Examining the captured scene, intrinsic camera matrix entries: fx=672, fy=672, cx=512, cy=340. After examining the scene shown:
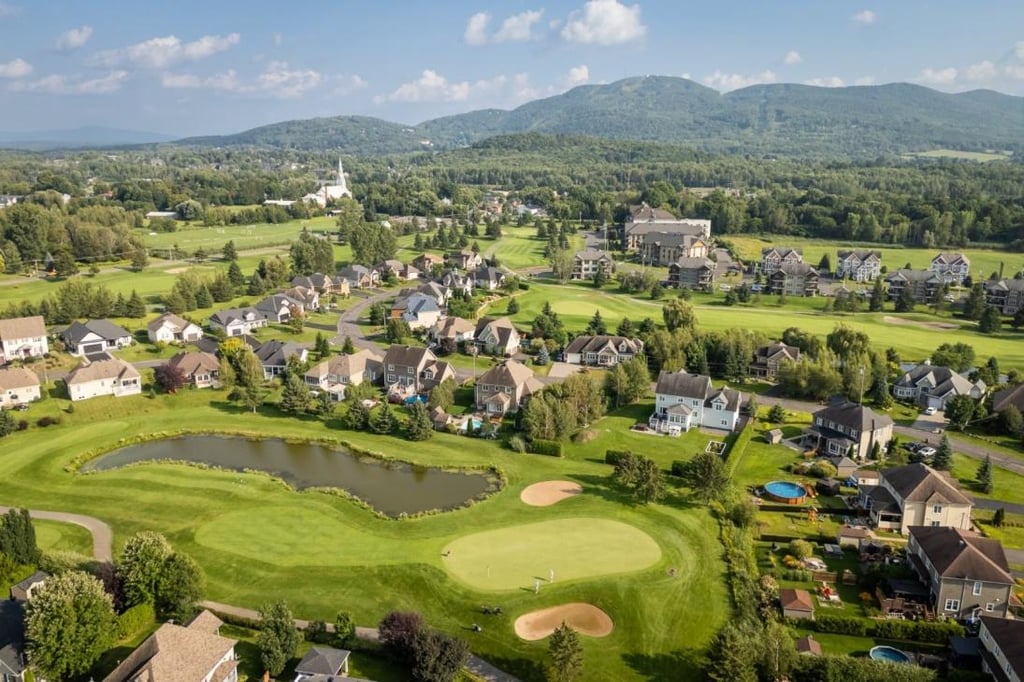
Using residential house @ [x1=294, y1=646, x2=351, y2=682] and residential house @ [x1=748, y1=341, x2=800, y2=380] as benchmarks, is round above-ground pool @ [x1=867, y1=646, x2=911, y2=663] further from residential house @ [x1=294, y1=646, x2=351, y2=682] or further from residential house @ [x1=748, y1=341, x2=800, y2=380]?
residential house @ [x1=748, y1=341, x2=800, y2=380]

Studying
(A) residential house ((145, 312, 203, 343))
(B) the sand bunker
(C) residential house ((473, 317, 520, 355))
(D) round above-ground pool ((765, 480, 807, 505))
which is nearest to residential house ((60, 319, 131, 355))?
(A) residential house ((145, 312, 203, 343))

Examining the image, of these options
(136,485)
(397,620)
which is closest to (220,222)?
(136,485)

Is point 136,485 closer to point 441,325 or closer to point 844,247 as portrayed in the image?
point 441,325

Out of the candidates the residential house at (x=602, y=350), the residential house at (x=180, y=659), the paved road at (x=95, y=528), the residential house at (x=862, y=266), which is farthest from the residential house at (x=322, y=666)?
the residential house at (x=862, y=266)

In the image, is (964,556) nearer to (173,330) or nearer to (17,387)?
(17,387)

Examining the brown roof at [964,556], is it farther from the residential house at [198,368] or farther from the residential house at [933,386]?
the residential house at [198,368]

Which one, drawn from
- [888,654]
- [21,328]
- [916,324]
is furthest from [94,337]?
[916,324]

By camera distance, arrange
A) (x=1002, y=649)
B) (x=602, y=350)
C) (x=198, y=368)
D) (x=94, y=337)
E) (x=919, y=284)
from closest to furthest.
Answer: (x=1002, y=649) < (x=198, y=368) < (x=602, y=350) < (x=94, y=337) < (x=919, y=284)
